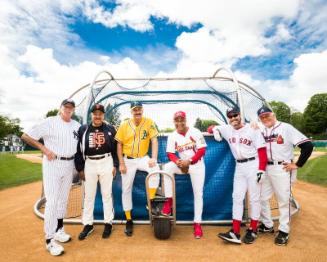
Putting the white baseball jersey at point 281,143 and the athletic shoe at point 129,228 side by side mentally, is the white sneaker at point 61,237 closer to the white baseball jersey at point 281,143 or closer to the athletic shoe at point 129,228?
the athletic shoe at point 129,228

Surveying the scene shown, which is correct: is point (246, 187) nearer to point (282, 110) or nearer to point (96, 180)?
point (96, 180)

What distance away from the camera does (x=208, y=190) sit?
186 inches

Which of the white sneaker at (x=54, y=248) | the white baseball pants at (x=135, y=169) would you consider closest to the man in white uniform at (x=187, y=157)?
the white baseball pants at (x=135, y=169)

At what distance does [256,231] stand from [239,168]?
0.97 metres

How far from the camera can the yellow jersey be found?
4.18 meters

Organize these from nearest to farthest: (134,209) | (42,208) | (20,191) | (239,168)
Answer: (239,168) < (134,209) < (42,208) < (20,191)

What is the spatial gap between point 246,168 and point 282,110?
6262 centimetres

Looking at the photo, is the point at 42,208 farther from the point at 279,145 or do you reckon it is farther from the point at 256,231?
the point at 279,145

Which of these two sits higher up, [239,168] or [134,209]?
[239,168]

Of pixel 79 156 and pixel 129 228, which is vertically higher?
pixel 79 156

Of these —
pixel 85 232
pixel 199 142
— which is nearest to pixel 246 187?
pixel 199 142

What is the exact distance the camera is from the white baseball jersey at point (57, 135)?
12.1 ft

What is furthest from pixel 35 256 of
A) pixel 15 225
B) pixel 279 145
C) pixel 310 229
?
pixel 310 229

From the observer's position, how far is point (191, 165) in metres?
4.07
